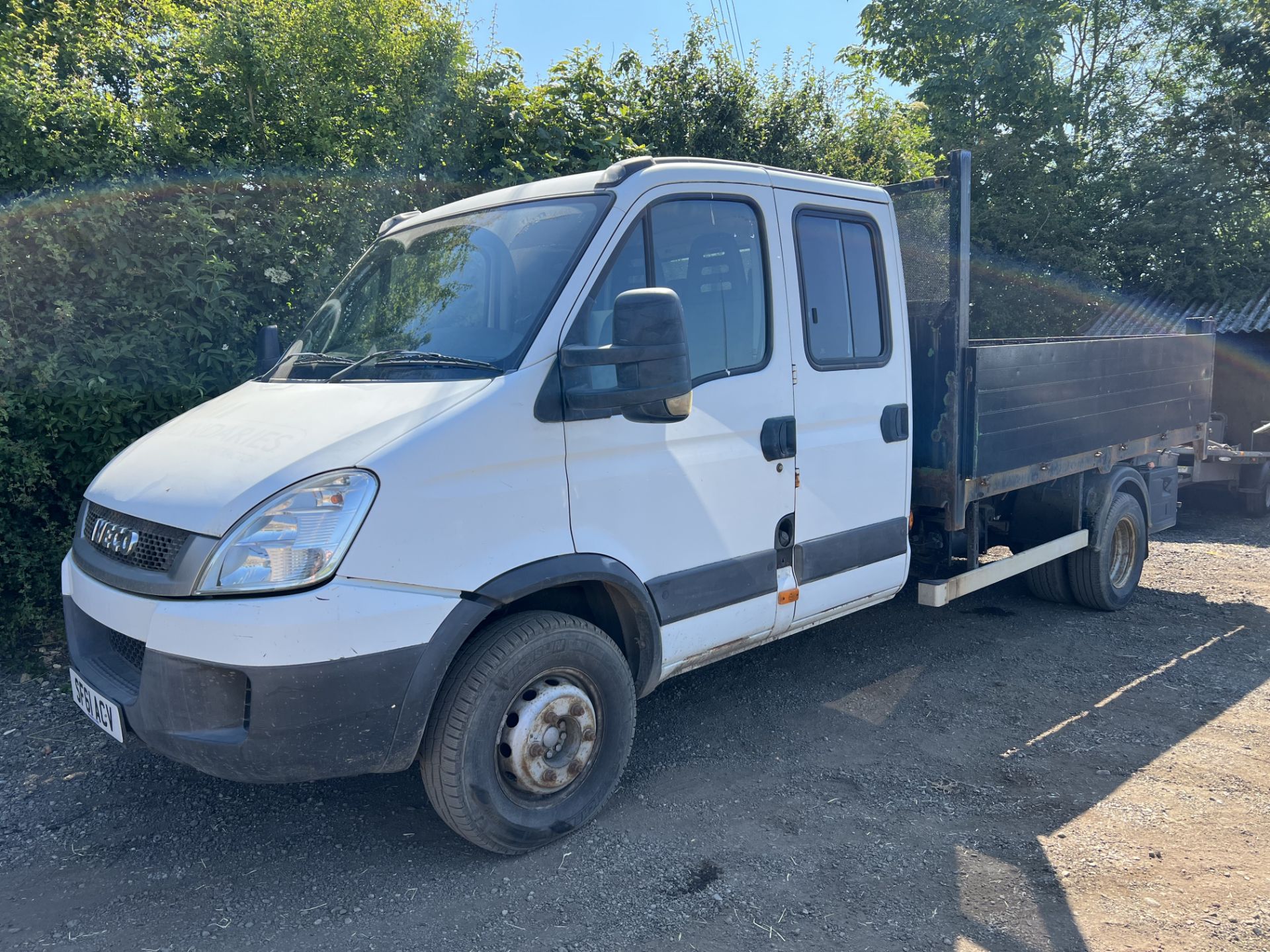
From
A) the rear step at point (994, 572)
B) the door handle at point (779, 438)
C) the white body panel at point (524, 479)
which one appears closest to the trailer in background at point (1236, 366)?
the rear step at point (994, 572)

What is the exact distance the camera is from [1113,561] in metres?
6.39

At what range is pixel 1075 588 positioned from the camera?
20.5ft

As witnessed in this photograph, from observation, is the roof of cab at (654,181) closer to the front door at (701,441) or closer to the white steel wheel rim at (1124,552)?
the front door at (701,441)

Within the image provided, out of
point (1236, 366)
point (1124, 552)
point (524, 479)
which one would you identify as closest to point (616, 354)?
point (524, 479)

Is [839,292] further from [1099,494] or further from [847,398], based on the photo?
[1099,494]

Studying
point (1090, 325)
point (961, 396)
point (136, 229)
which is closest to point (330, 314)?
point (136, 229)

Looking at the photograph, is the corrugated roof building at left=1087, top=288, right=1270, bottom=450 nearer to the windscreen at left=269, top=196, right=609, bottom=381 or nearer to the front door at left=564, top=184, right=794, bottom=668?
the front door at left=564, top=184, right=794, bottom=668

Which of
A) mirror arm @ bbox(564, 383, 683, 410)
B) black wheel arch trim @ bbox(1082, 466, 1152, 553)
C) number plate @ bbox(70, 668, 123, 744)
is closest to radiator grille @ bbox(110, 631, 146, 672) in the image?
number plate @ bbox(70, 668, 123, 744)

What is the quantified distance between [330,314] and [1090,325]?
15.2 metres

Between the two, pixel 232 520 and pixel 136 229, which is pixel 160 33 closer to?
pixel 136 229

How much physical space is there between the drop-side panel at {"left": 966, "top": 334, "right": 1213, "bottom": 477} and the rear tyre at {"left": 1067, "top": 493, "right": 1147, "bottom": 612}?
1.70 feet

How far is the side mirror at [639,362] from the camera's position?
2.97 metres

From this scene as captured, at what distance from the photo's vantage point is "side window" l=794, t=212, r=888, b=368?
4035 mm

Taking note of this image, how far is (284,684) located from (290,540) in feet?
1.35
